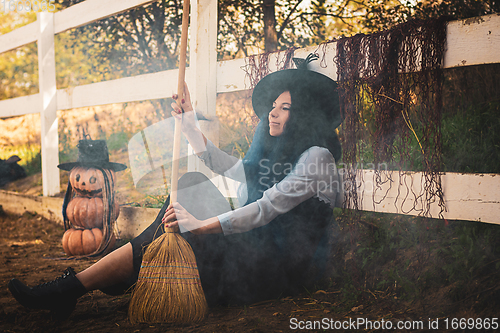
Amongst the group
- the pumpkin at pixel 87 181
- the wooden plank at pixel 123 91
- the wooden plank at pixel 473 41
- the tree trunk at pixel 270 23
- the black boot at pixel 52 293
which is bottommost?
the black boot at pixel 52 293

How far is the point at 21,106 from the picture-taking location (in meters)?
4.45

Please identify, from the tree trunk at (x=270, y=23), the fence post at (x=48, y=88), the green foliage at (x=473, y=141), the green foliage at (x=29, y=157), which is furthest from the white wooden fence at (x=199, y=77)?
the tree trunk at (x=270, y=23)

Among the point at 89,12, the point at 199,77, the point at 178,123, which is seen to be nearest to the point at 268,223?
the point at 178,123

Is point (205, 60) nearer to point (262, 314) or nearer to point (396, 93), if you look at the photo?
point (396, 93)

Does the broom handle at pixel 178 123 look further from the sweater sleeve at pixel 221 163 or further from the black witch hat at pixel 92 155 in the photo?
the black witch hat at pixel 92 155

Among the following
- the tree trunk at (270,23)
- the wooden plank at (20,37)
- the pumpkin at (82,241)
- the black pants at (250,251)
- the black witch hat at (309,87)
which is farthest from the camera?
the wooden plank at (20,37)

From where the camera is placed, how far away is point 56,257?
3053 mm

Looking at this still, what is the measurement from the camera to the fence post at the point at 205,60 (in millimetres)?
2629

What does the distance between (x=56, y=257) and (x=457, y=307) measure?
9.53 ft

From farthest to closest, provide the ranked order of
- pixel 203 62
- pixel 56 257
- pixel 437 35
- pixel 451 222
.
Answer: pixel 56 257 → pixel 203 62 → pixel 451 222 → pixel 437 35

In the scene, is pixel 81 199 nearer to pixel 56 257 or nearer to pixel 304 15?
pixel 56 257

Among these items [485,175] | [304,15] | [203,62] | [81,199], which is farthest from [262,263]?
[304,15]

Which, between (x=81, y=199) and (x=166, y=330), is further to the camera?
(x=81, y=199)

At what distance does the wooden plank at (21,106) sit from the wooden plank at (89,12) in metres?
0.85
